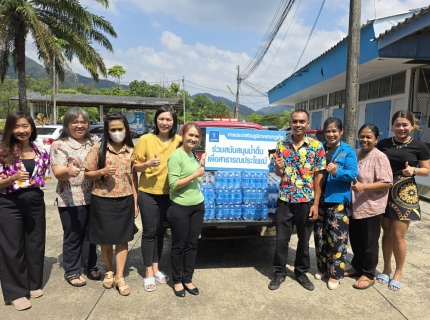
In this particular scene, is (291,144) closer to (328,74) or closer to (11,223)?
(11,223)

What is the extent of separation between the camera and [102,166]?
3.09 metres

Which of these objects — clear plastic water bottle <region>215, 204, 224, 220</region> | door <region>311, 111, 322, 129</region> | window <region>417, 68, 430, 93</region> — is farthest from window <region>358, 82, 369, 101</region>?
clear plastic water bottle <region>215, 204, 224, 220</region>

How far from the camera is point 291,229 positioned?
340 centimetres

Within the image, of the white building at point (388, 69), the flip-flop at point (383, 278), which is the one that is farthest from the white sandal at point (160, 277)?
the white building at point (388, 69)

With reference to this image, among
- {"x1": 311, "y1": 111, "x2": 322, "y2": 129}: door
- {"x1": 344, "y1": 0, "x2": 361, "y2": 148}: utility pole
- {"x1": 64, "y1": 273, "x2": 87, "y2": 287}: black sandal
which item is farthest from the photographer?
{"x1": 311, "y1": 111, "x2": 322, "y2": 129}: door

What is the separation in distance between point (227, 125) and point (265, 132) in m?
0.69

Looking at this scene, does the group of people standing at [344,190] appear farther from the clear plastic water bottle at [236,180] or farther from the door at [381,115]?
the door at [381,115]

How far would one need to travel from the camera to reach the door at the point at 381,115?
432 inches

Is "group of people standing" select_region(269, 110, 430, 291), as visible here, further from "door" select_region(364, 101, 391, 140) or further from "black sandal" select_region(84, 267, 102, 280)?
"door" select_region(364, 101, 391, 140)

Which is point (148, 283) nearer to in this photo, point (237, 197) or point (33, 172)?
point (237, 197)

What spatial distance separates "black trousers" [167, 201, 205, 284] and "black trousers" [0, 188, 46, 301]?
51.9 inches

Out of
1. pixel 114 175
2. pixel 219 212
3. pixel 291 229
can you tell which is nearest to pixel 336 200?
pixel 291 229

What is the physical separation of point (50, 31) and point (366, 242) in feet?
52.9

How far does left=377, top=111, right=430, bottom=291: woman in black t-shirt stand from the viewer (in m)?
3.30
